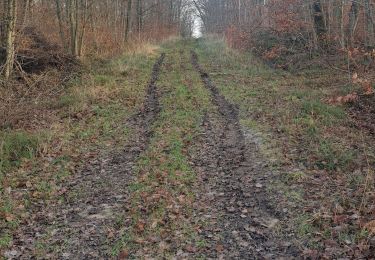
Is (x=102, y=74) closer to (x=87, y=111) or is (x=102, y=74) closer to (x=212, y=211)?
(x=87, y=111)

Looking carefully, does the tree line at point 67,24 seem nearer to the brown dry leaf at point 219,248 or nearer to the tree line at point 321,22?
the tree line at point 321,22

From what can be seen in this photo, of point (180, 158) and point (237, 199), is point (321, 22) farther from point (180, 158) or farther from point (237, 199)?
point (237, 199)

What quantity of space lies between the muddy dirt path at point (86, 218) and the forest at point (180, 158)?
0.03 meters

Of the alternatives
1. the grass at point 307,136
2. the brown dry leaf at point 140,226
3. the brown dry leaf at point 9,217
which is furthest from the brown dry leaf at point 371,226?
the brown dry leaf at point 9,217

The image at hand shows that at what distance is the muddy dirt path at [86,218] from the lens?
5500mm

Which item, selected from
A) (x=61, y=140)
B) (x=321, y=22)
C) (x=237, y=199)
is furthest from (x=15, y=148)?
(x=321, y=22)

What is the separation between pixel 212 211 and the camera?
6.44 metres

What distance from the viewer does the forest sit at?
18.6 feet

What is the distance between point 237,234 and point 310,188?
5.94 ft

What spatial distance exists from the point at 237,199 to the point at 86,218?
2.45m

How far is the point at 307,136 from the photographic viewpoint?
927cm

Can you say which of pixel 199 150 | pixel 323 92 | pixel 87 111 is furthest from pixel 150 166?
pixel 323 92

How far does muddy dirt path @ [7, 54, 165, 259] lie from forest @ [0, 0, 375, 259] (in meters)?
0.03

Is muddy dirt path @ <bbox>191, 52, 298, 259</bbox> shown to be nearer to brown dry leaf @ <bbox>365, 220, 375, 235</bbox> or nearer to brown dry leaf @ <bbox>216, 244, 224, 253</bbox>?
brown dry leaf @ <bbox>216, 244, 224, 253</bbox>
